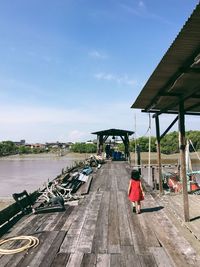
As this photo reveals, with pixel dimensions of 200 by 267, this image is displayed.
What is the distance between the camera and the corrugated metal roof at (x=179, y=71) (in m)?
5.64

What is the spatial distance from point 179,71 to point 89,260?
5.07m

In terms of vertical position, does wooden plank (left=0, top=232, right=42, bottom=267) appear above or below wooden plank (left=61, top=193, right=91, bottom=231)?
below

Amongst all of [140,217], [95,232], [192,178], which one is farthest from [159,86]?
[192,178]

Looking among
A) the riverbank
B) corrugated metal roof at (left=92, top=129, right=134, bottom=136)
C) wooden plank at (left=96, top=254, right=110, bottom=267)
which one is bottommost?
the riverbank

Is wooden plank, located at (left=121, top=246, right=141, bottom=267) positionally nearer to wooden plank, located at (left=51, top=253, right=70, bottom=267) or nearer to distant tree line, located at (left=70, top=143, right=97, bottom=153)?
wooden plank, located at (left=51, top=253, right=70, bottom=267)

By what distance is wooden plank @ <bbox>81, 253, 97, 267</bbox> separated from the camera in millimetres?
5785

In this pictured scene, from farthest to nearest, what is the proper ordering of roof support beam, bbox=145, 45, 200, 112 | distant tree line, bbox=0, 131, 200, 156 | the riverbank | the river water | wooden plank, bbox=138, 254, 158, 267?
distant tree line, bbox=0, 131, 200, 156 < the river water < the riverbank < roof support beam, bbox=145, 45, 200, 112 < wooden plank, bbox=138, 254, 158, 267

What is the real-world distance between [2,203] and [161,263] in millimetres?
17970

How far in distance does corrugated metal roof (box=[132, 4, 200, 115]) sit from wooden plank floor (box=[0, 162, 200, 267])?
414 cm

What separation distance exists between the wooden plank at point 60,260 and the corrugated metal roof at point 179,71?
4987 millimetres

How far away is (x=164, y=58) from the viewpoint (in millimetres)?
6930

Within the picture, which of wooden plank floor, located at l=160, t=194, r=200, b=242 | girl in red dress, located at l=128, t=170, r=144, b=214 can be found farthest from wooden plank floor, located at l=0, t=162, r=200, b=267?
wooden plank floor, located at l=160, t=194, r=200, b=242

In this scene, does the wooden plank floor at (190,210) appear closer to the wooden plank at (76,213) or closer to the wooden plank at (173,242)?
the wooden plank at (173,242)

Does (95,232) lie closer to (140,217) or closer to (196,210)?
(140,217)
